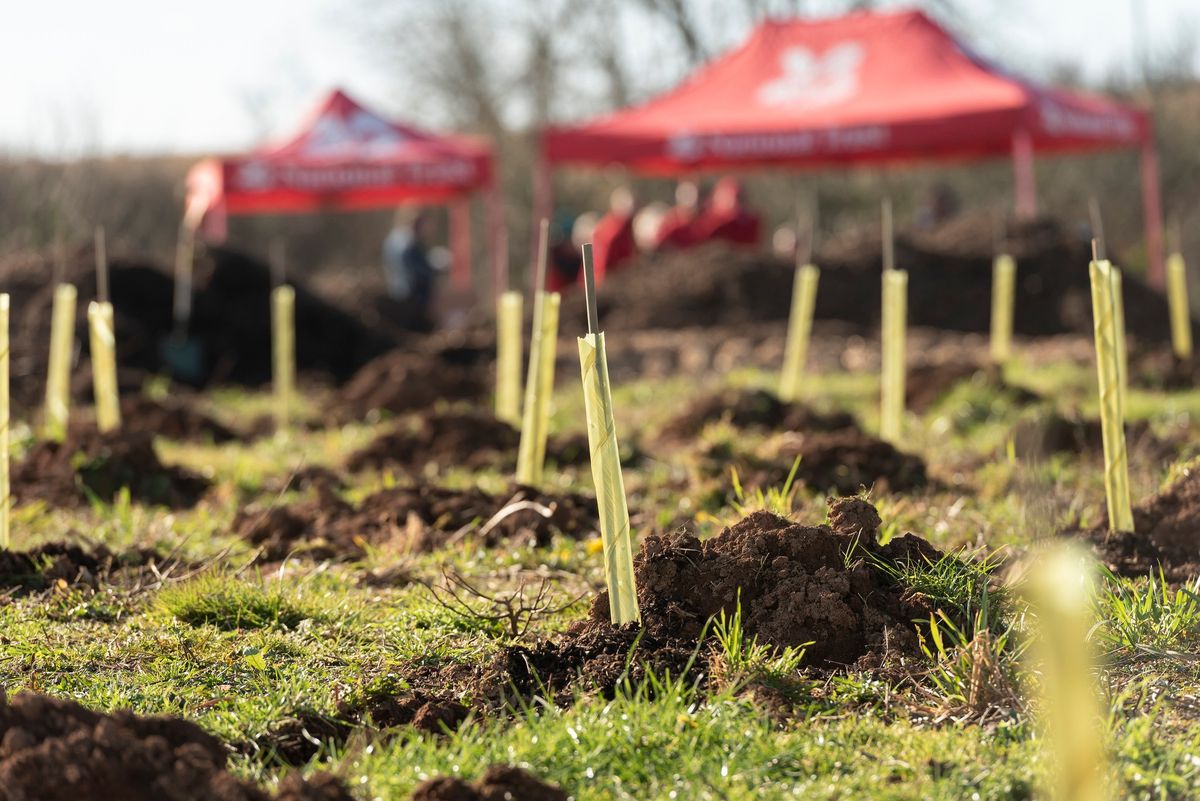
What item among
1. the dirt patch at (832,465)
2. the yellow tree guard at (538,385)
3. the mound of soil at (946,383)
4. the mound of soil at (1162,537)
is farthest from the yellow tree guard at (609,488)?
the mound of soil at (946,383)

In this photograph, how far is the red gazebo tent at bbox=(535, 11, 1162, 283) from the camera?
1617 cm

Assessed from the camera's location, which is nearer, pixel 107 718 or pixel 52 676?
pixel 107 718

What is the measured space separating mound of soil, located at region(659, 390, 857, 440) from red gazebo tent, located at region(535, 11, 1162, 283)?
798 centimetres

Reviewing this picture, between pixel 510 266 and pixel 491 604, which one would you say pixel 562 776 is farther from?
pixel 510 266

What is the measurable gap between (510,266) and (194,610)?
28496 mm

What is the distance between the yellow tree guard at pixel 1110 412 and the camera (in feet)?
16.4

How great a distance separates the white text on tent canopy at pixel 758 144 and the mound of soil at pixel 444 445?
9.10 m

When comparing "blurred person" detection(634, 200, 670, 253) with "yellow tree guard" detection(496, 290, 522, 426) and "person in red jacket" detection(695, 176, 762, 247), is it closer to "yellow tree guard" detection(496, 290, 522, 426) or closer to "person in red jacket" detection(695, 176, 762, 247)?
"person in red jacket" detection(695, 176, 762, 247)

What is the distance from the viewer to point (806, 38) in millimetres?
18812

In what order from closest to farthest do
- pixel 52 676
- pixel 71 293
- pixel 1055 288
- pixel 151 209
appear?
pixel 52 676 < pixel 71 293 < pixel 1055 288 < pixel 151 209

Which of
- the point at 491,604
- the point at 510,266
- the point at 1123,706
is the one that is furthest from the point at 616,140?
the point at 510,266

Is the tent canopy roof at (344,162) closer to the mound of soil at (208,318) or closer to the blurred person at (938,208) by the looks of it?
the mound of soil at (208,318)

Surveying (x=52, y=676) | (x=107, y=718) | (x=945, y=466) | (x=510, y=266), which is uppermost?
(x=107, y=718)

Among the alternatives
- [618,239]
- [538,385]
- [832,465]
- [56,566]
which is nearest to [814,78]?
[618,239]
